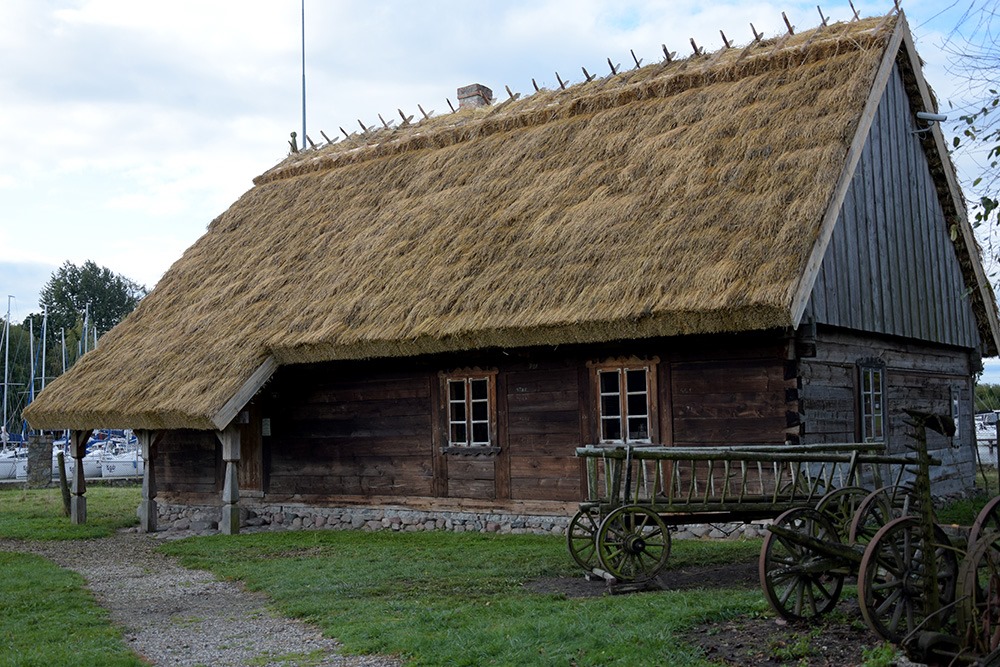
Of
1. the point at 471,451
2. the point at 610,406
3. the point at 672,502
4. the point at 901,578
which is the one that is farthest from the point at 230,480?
the point at 901,578

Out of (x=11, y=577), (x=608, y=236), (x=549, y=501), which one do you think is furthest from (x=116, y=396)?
(x=608, y=236)

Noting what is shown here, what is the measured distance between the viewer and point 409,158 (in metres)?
19.8

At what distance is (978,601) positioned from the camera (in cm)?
606

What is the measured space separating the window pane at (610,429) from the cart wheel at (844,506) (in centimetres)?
481

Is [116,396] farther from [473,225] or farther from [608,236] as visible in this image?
[608,236]

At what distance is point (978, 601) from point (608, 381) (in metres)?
7.92

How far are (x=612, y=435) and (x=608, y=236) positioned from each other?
267cm

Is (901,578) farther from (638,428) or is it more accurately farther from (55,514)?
(55,514)

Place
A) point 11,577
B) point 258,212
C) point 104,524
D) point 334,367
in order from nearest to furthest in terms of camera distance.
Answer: point 11,577 → point 334,367 → point 104,524 → point 258,212

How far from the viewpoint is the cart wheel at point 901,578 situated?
6.29m

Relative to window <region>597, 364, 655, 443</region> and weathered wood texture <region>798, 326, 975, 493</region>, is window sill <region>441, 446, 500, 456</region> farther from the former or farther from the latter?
weathered wood texture <region>798, 326, 975, 493</region>

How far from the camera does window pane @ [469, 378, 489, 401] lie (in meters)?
15.0

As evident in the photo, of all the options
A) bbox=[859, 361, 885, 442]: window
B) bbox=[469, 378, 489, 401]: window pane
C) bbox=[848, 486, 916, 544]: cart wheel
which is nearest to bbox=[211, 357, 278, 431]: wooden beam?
bbox=[469, 378, 489, 401]: window pane

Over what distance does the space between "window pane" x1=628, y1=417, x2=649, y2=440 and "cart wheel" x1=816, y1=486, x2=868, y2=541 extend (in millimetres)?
4563
